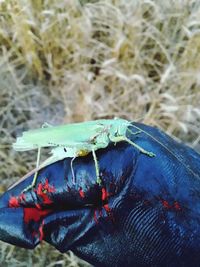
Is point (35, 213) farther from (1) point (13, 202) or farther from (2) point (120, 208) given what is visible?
(2) point (120, 208)

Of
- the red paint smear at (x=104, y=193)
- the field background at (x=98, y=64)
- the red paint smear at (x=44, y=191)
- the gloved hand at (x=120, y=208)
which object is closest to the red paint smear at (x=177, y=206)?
the gloved hand at (x=120, y=208)

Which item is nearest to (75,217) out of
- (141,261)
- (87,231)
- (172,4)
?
(87,231)

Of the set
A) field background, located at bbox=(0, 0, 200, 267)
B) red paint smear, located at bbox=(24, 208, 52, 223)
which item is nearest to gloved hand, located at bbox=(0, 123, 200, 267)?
red paint smear, located at bbox=(24, 208, 52, 223)

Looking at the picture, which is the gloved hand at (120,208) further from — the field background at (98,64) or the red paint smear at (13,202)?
the field background at (98,64)

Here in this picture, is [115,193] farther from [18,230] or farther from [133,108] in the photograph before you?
[133,108]

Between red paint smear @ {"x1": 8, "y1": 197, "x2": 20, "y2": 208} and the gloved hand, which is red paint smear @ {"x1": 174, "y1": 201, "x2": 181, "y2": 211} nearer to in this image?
the gloved hand
